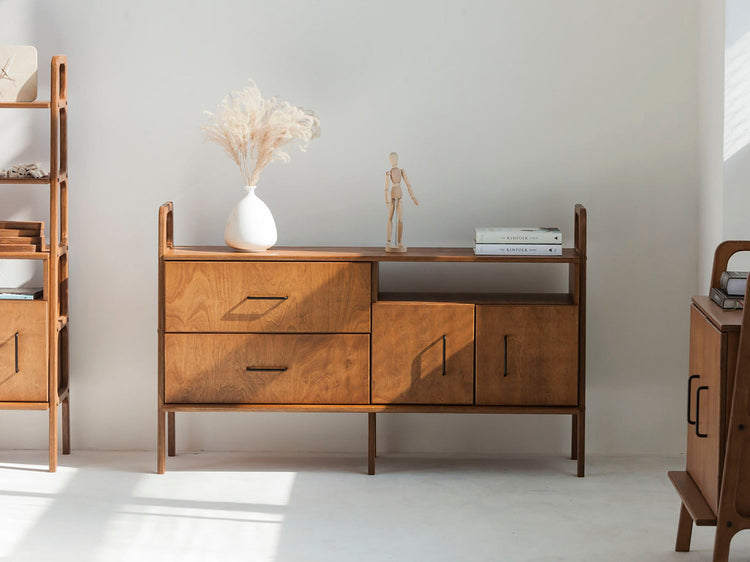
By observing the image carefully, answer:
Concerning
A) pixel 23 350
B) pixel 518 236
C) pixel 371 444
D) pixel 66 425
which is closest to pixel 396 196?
pixel 518 236

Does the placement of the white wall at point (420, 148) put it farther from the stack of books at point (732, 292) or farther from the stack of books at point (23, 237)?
the stack of books at point (732, 292)

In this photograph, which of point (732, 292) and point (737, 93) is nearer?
point (732, 292)

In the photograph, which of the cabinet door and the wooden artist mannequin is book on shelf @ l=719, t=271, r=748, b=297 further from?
the wooden artist mannequin

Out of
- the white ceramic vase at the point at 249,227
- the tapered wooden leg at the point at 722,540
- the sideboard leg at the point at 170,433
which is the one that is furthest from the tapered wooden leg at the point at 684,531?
the sideboard leg at the point at 170,433

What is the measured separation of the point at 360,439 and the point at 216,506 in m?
0.87

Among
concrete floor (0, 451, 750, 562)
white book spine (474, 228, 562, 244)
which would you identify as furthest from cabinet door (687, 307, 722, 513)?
white book spine (474, 228, 562, 244)

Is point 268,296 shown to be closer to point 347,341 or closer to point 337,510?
point 347,341

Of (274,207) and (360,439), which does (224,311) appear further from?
(360,439)

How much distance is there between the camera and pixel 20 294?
3740 mm

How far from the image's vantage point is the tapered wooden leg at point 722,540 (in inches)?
101

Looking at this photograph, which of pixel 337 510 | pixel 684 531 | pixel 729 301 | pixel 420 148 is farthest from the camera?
pixel 420 148

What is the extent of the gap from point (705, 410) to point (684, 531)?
1.50 ft

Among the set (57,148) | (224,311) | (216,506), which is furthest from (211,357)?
(57,148)

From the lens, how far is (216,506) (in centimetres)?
339
